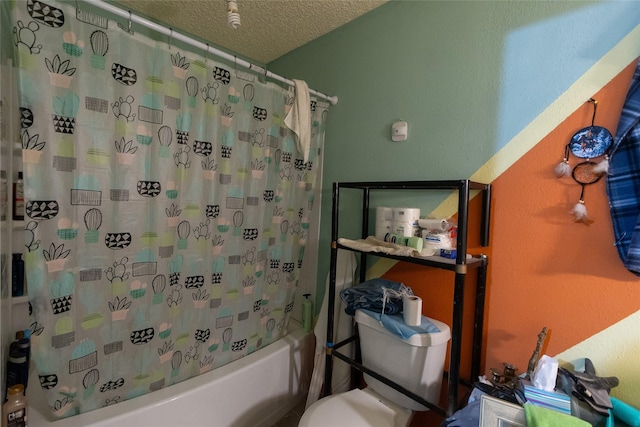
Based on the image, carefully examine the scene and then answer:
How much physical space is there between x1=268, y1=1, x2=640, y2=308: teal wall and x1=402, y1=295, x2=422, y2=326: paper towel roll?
0.55m

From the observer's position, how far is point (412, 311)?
3.59ft

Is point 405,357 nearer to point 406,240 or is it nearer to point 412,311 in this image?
point 412,311

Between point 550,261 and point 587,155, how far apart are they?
0.37m

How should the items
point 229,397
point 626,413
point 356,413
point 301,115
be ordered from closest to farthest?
point 626,413, point 356,413, point 229,397, point 301,115

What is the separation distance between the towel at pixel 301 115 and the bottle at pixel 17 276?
1359 mm

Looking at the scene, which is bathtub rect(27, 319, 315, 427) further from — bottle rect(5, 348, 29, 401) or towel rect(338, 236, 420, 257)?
towel rect(338, 236, 420, 257)

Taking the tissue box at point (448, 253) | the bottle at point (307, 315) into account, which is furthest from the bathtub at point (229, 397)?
the tissue box at point (448, 253)

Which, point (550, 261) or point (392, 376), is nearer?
point (550, 261)

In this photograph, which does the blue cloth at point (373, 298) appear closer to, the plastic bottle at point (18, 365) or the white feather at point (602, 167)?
the white feather at point (602, 167)

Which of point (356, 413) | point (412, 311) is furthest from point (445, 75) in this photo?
point (356, 413)

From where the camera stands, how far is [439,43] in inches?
50.6

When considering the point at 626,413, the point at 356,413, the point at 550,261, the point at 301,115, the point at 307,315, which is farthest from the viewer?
the point at 307,315

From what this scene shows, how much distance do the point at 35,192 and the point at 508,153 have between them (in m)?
1.65

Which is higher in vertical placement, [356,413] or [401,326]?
[401,326]
